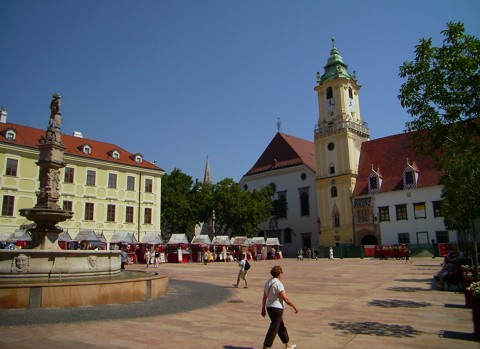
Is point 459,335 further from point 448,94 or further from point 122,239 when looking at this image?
point 122,239

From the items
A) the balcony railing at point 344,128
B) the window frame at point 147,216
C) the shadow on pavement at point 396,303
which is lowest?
the shadow on pavement at point 396,303

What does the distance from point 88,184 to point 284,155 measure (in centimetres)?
→ 3481

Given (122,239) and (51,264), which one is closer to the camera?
(51,264)

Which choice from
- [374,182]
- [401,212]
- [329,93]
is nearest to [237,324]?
[401,212]

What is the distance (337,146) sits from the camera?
54.1 metres

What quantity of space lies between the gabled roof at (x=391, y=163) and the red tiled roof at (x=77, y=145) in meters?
27.4

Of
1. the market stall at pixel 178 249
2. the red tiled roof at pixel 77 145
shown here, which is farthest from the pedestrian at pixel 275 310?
the red tiled roof at pixel 77 145

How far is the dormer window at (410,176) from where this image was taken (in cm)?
4712

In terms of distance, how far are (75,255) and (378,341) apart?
8.63 metres

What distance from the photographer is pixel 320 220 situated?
53.7 meters

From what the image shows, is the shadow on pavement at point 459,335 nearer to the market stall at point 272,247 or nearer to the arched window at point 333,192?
the market stall at point 272,247

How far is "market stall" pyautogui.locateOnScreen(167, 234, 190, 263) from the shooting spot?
3703 cm

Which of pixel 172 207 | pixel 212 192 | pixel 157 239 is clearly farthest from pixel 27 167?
pixel 212 192

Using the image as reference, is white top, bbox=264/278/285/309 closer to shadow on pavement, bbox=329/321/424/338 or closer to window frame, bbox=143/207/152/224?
shadow on pavement, bbox=329/321/424/338
